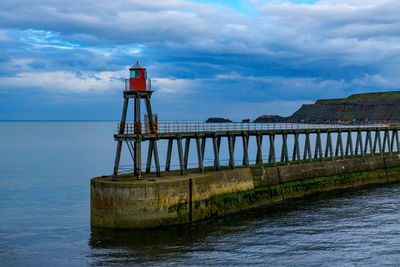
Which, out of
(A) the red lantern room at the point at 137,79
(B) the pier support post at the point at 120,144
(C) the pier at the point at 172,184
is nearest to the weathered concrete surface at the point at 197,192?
(C) the pier at the point at 172,184

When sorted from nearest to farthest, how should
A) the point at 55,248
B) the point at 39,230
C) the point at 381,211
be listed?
the point at 55,248 < the point at 39,230 < the point at 381,211

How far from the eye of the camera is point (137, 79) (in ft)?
102

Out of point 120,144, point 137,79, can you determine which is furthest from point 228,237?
point 137,79

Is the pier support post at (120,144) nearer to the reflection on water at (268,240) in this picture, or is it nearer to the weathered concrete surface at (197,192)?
the weathered concrete surface at (197,192)

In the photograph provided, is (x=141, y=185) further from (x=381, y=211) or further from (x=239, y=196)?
(x=381, y=211)

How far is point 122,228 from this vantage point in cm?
2736

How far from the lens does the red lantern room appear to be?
102ft

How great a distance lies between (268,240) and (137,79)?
47.3 feet

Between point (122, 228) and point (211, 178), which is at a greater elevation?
point (211, 178)

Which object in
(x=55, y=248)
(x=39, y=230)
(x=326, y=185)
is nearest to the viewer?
(x=55, y=248)

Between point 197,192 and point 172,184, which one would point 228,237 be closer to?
point 197,192

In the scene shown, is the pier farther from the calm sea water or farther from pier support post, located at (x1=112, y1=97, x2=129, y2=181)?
the calm sea water

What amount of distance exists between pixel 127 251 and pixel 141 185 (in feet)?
14.9

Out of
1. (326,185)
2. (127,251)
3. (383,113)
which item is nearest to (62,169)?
(326,185)
